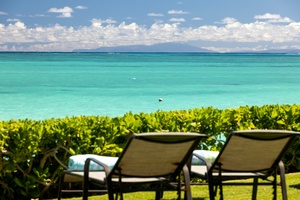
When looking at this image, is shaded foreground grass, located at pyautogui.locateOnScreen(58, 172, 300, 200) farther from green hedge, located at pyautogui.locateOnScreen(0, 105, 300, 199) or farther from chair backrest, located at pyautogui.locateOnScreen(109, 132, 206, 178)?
chair backrest, located at pyautogui.locateOnScreen(109, 132, 206, 178)

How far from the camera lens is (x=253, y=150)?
216 inches

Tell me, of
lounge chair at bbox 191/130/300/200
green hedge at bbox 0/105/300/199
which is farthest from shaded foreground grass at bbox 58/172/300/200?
lounge chair at bbox 191/130/300/200

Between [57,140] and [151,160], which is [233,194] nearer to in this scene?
[57,140]

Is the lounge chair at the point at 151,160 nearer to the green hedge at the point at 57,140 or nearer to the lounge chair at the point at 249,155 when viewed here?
the lounge chair at the point at 249,155

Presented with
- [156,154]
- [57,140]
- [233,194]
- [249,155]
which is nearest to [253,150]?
[249,155]

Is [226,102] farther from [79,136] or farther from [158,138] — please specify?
[158,138]

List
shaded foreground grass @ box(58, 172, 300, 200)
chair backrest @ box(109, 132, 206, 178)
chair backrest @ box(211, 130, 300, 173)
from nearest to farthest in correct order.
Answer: chair backrest @ box(109, 132, 206, 178)
chair backrest @ box(211, 130, 300, 173)
shaded foreground grass @ box(58, 172, 300, 200)

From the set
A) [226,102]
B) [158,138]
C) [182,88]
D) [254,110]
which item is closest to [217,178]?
[158,138]

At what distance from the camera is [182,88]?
1674 inches

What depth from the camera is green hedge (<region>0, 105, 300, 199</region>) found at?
7.36 m

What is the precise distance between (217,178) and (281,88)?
37.8 metres

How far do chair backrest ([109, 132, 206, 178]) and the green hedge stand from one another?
1.89 metres

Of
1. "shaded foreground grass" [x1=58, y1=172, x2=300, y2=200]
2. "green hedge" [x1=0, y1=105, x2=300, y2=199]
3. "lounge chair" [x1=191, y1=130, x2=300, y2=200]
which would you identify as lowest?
"shaded foreground grass" [x1=58, y1=172, x2=300, y2=200]

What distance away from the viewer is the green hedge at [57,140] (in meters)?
7.36
